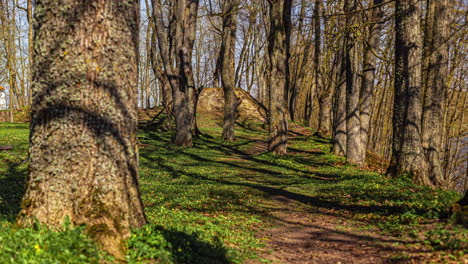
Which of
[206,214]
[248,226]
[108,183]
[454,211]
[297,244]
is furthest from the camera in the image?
[206,214]

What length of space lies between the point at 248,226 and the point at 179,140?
14.9m

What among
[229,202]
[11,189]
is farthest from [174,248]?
[11,189]

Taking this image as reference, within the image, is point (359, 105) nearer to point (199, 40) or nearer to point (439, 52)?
point (439, 52)

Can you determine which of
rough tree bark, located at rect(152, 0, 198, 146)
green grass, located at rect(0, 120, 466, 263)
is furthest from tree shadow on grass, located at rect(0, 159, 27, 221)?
rough tree bark, located at rect(152, 0, 198, 146)

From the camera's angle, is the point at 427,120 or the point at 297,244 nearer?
the point at 297,244

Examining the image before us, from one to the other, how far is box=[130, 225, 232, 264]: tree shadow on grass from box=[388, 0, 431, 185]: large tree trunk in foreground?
8627 millimetres

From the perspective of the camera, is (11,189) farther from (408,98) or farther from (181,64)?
(181,64)

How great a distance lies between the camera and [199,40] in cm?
6625

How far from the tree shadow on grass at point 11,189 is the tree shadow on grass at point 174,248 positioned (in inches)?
85.0

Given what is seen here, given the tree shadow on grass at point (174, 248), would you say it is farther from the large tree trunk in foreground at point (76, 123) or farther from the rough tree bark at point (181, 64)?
the rough tree bark at point (181, 64)

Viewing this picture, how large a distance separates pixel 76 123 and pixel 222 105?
39835 mm

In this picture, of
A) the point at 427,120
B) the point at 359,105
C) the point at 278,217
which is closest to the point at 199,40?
the point at 359,105

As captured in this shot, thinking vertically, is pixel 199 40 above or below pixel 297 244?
above

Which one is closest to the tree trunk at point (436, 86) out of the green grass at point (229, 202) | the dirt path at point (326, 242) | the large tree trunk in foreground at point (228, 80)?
→ the green grass at point (229, 202)
